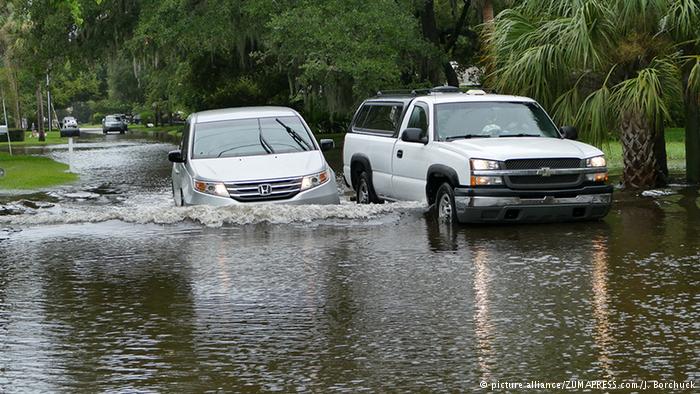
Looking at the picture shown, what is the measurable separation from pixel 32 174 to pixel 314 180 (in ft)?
49.7

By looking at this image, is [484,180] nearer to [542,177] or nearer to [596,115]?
[542,177]

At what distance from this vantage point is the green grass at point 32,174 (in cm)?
2653

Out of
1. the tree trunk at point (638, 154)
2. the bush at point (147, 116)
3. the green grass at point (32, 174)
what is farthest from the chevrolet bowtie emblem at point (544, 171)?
the bush at point (147, 116)

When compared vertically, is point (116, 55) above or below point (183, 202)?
above

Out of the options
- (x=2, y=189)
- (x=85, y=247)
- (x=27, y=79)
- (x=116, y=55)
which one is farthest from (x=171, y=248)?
(x=27, y=79)

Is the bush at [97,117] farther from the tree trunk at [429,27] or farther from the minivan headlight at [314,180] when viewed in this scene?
the minivan headlight at [314,180]

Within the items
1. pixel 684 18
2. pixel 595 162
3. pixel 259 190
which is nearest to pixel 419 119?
pixel 259 190

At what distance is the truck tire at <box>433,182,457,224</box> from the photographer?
15305 millimetres

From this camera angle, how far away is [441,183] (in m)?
16.0

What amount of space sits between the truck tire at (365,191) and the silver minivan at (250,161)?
81 centimetres

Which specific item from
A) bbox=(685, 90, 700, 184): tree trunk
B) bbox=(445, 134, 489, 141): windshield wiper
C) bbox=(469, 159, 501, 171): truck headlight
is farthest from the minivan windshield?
bbox=(685, 90, 700, 184): tree trunk

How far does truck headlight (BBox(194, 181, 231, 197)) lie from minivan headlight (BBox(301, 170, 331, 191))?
3.34ft

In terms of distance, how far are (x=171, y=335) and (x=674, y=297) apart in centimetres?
402

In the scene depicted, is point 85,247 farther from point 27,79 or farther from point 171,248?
point 27,79
